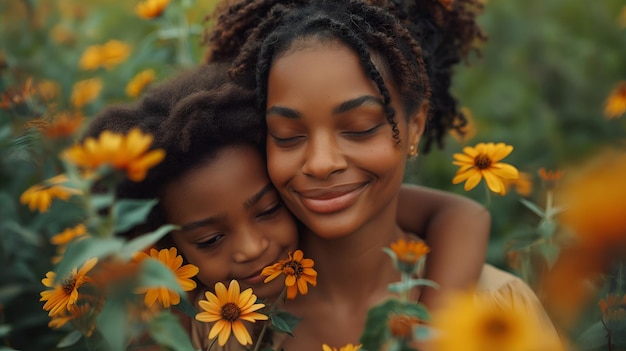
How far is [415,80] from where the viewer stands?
152cm

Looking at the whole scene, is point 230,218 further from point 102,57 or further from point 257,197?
point 102,57

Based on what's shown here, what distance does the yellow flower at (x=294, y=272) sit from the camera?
1.41 metres

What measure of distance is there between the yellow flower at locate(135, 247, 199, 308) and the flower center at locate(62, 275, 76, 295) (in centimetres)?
12

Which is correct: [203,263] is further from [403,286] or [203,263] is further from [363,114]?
[403,286]

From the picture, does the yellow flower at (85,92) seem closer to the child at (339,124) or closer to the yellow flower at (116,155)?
the child at (339,124)

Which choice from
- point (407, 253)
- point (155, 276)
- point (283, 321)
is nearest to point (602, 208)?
point (407, 253)

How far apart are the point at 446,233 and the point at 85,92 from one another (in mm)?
1315

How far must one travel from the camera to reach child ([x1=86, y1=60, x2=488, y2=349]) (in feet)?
4.81

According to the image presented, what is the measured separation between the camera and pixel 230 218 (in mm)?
1472

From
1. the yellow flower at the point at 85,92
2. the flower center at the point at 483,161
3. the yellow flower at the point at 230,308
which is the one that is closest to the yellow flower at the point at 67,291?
the yellow flower at the point at 230,308

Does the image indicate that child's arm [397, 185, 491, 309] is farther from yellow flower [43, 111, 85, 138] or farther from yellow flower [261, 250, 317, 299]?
yellow flower [43, 111, 85, 138]

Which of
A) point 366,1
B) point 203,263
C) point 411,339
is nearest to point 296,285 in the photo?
point 203,263

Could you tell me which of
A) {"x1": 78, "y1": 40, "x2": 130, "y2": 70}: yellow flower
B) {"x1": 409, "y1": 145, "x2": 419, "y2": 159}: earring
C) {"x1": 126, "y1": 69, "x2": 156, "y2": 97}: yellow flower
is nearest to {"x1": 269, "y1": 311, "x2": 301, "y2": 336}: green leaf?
{"x1": 409, "y1": 145, "x2": 419, "y2": 159}: earring

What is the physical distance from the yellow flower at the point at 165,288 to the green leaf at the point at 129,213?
0.17m
